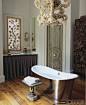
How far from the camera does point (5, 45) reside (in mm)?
4824

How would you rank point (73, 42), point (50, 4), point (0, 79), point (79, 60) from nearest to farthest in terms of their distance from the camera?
point (50, 4), point (79, 60), point (73, 42), point (0, 79)

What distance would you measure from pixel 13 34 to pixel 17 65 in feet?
4.75

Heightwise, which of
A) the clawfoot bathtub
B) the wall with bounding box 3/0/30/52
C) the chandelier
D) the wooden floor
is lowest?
the wooden floor

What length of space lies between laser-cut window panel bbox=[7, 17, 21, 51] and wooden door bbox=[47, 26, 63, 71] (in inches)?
67.9

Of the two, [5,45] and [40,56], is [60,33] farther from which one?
[5,45]

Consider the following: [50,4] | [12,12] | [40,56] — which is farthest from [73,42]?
[12,12]

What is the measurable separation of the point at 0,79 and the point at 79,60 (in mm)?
2517

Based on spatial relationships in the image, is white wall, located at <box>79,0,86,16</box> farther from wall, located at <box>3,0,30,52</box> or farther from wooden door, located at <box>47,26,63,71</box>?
wall, located at <box>3,0,30,52</box>

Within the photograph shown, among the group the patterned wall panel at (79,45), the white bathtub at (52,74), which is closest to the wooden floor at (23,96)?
the white bathtub at (52,74)

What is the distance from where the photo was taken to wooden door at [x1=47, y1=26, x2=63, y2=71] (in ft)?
10.8

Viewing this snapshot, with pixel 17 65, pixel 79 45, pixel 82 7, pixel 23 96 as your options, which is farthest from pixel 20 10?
pixel 23 96

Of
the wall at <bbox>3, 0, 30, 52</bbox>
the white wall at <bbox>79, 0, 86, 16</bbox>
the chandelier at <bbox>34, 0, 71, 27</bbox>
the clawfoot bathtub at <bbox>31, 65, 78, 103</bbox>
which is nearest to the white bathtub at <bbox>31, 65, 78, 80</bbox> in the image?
the clawfoot bathtub at <bbox>31, 65, 78, 103</bbox>

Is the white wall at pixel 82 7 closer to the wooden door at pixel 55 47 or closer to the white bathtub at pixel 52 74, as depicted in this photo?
the wooden door at pixel 55 47

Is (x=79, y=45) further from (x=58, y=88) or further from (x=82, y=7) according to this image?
(x=58, y=88)
